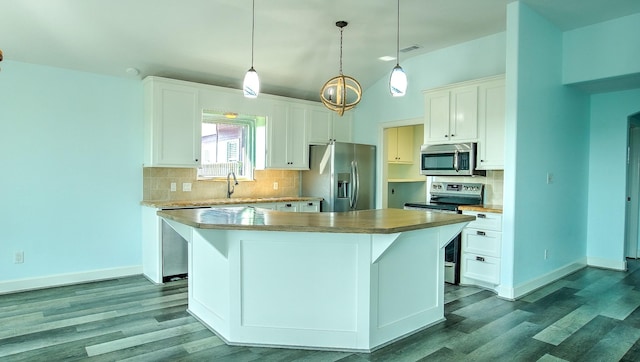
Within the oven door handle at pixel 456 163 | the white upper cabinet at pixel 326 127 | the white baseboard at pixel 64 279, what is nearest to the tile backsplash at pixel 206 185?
the white upper cabinet at pixel 326 127

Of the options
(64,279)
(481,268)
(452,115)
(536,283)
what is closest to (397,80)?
(452,115)

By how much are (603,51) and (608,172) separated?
175cm

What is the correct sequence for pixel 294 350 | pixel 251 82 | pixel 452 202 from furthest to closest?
1. pixel 452 202
2. pixel 251 82
3. pixel 294 350

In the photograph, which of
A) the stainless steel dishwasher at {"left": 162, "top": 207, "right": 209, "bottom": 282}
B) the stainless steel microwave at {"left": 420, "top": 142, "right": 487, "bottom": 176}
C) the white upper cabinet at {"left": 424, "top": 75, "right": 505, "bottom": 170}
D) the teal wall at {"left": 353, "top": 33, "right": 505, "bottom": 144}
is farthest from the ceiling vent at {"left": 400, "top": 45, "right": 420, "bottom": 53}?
the stainless steel dishwasher at {"left": 162, "top": 207, "right": 209, "bottom": 282}

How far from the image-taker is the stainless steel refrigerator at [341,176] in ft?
18.1

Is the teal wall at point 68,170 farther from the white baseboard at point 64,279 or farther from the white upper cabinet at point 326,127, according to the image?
the white upper cabinet at point 326,127

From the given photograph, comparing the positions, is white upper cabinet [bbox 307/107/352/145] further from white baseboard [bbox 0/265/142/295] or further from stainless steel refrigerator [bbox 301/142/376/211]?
white baseboard [bbox 0/265/142/295]

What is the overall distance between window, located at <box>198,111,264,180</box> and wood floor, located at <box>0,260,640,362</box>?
171cm

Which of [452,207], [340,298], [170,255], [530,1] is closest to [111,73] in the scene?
[170,255]

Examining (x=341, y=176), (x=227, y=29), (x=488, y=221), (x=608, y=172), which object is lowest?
(x=488, y=221)

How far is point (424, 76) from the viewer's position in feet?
17.5

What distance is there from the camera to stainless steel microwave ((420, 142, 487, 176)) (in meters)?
4.57

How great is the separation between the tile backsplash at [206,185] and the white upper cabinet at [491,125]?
2734 millimetres

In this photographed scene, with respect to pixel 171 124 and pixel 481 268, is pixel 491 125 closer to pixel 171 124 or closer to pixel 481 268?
pixel 481 268
